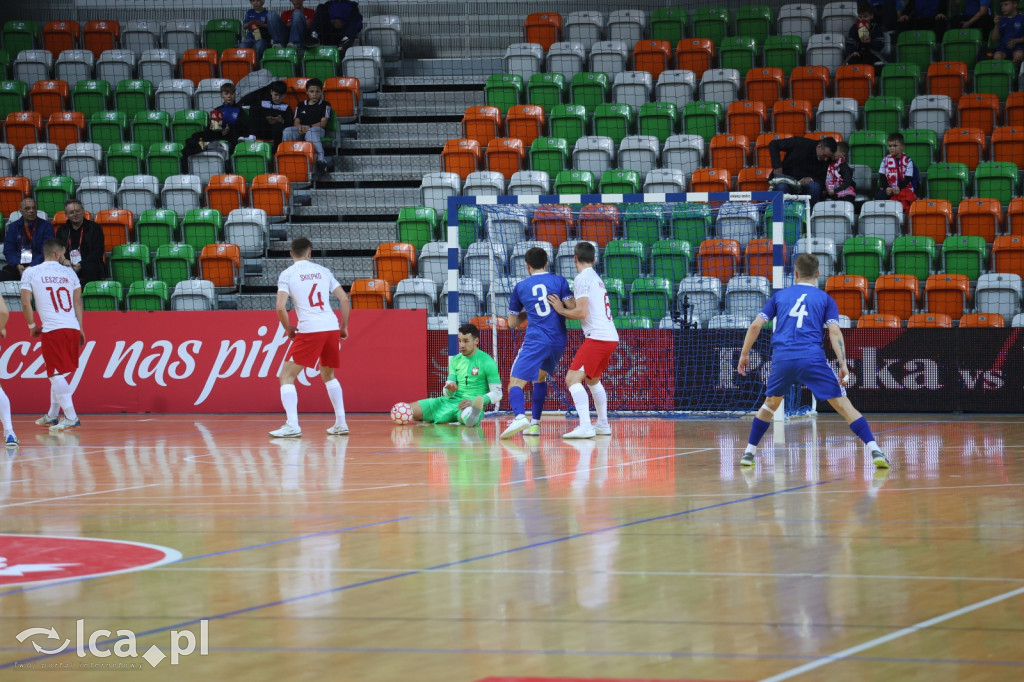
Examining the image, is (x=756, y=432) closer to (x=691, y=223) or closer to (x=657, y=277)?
(x=657, y=277)

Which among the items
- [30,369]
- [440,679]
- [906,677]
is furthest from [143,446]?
[906,677]

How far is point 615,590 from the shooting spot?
5.39 m

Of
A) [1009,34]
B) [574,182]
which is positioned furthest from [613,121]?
[1009,34]

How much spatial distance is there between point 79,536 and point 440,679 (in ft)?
12.1

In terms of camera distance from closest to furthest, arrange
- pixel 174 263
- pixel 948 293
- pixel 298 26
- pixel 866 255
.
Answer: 1. pixel 948 293
2. pixel 866 255
3. pixel 174 263
4. pixel 298 26

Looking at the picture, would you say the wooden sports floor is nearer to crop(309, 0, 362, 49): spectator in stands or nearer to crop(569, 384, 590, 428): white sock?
crop(569, 384, 590, 428): white sock

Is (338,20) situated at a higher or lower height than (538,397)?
higher

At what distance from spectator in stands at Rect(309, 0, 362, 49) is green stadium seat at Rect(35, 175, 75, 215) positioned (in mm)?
5199

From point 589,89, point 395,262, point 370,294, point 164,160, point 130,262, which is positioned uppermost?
point 589,89

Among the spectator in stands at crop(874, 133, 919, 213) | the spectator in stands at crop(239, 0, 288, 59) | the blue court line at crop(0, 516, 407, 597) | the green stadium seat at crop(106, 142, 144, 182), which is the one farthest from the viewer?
the spectator in stands at crop(239, 0, 288, 59)

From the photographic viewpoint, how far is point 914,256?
52.3 feet

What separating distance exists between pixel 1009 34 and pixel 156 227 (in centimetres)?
1357
